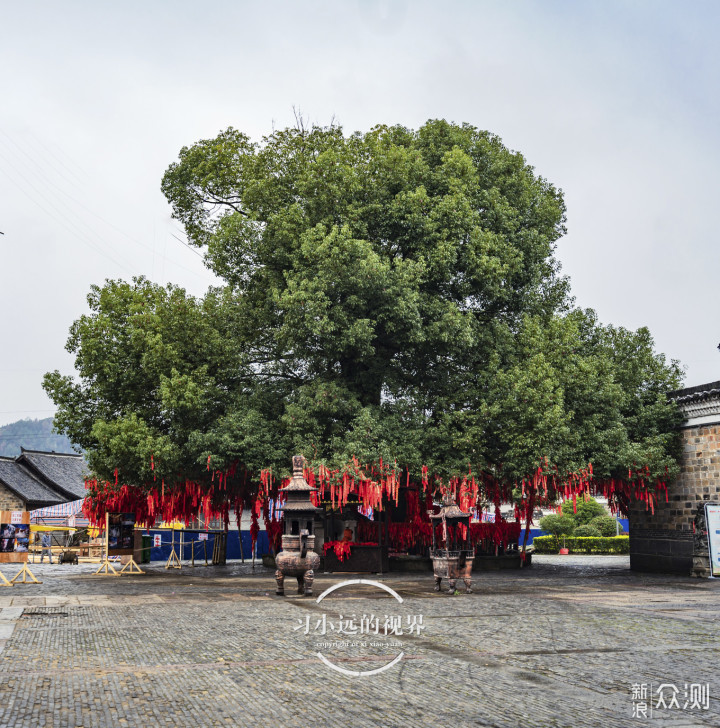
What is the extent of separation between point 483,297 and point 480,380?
3102 millimetres

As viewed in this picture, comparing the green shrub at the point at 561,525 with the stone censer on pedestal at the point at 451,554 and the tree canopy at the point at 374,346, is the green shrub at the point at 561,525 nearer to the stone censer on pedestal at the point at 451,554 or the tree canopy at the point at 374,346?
the tree canopy at the point at 374,346

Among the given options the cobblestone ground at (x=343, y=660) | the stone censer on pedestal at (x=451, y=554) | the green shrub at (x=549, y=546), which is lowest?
the green shrub at (x=549, y=546)

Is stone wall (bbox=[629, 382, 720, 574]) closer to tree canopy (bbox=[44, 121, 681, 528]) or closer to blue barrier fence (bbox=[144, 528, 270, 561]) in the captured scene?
tree canopy (bbox=[44, 121, 681, 528])

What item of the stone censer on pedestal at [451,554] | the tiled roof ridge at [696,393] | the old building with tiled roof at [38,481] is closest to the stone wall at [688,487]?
the tiled roof ridge at [696,393]

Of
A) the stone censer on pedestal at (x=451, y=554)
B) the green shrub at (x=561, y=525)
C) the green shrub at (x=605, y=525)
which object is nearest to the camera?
the stone censer on pedestal at (x=451, y=554)

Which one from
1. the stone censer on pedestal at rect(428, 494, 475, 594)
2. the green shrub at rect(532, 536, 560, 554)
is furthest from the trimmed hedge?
the stone censer on pedestal at rect(428, 494, 475, 594)

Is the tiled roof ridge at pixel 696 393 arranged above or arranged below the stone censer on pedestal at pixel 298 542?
above

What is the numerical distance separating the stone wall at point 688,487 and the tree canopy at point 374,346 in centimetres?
82

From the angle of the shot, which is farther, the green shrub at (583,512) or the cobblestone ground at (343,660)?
the green shrub at (583,512)

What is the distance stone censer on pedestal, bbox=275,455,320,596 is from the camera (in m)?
15.8

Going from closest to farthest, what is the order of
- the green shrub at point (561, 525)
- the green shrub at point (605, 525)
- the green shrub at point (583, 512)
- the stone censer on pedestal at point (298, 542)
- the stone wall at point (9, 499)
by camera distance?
the stone censer on pedestal at point (298, 542) → the stone wall at point (9, 499) → the green shrub at point (561, 525) → the green shrub at point (605, 525) → the green shrub at point (583, 512)

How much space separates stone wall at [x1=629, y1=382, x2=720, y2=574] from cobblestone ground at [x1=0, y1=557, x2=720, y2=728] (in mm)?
8170

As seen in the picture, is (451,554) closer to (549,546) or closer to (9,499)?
(549,546)

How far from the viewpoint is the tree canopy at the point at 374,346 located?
2150 centimetres
